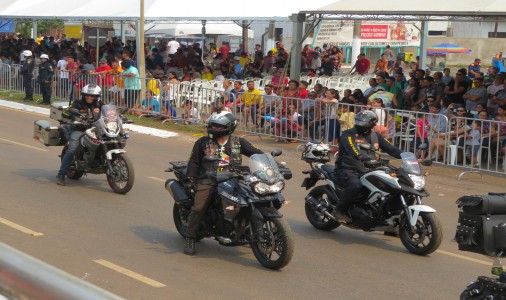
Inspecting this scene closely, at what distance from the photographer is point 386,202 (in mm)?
9219

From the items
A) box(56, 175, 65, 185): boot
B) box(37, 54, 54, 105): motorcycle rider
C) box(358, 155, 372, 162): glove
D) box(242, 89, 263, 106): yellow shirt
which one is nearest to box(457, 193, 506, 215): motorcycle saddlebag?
box(358, 155, 372, 162): glove

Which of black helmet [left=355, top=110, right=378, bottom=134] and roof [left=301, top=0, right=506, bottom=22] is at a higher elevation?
roof [left=301, top=0, right=506, bottom=22]

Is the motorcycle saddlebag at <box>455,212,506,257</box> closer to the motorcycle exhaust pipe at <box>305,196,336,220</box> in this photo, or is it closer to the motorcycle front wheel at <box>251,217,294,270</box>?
the motorcycle front wheel at <box>251,217,294,270</box>

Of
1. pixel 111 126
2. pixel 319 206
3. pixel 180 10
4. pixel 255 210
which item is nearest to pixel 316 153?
pixel 319 206

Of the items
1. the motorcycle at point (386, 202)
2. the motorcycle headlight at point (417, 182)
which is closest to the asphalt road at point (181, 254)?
the motorcycle at point (386, 202)

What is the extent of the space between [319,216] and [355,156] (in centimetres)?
102

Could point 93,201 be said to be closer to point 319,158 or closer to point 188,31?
point 319,158

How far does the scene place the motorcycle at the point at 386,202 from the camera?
346 inches

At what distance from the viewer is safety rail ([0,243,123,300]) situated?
8.28 feet

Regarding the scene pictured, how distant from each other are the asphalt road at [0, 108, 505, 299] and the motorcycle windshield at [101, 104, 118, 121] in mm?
1058

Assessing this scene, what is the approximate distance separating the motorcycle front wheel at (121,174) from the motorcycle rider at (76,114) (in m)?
0.70

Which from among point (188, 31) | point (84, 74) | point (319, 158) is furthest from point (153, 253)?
point (188, 31)

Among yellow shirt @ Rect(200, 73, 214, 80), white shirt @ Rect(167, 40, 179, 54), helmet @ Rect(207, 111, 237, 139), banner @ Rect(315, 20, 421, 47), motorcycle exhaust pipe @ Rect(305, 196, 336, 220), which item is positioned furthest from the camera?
white shirt @ Rect(167, 40, 179, 54)

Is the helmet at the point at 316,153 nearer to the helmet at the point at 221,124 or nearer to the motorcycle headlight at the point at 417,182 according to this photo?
the motorcycle headlight at the point at 417,182
